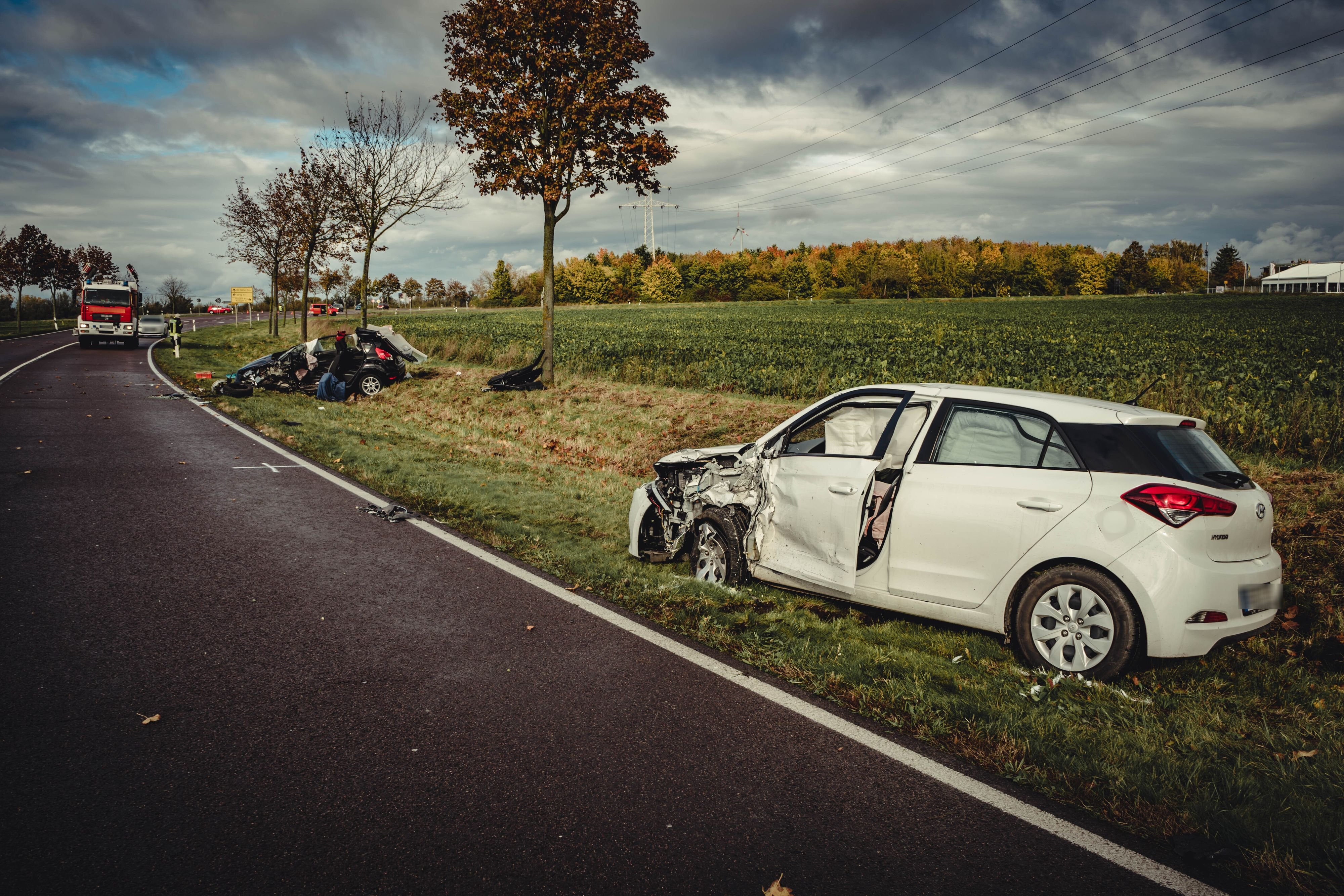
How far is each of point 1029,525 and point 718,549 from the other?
8.04ft

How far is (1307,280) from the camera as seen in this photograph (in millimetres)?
136875

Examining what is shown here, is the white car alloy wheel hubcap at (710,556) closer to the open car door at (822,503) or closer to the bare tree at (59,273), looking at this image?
the open car door at (822,503)

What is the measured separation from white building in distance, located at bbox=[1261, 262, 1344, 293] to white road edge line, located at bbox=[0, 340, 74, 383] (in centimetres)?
14759

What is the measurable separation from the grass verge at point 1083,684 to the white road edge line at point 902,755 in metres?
0.18

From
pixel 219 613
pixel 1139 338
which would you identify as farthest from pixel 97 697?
pixel 1139 338

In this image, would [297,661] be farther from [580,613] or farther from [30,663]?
[580,613]

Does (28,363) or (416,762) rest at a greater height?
(28,363)

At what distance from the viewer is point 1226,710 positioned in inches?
163

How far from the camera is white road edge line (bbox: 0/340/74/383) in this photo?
21.5 meters

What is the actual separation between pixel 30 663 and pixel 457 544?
3268 mm

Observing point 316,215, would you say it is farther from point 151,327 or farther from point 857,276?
point 857,276

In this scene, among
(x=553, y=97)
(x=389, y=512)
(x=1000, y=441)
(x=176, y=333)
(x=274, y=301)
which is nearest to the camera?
(x=1000, y=441)

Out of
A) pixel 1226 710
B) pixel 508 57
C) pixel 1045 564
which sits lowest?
pixel 1226 710

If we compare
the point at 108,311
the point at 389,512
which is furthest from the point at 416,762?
the point at 108,311
